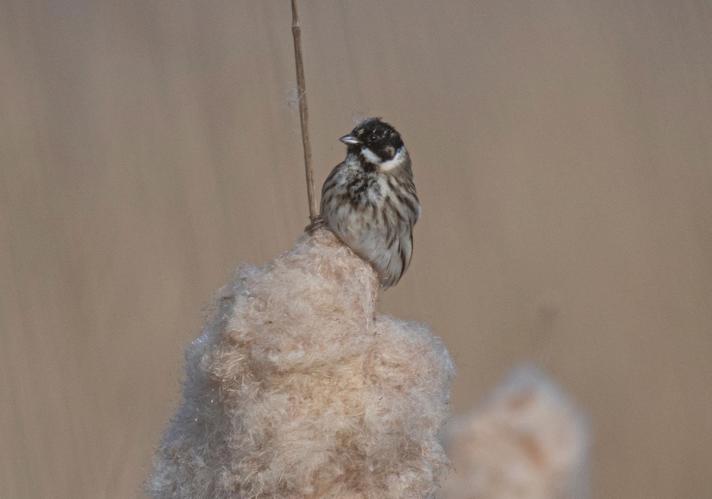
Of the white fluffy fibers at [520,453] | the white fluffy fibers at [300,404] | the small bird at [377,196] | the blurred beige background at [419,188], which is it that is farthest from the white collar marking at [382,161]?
the white fluffy fibers at [300,404]

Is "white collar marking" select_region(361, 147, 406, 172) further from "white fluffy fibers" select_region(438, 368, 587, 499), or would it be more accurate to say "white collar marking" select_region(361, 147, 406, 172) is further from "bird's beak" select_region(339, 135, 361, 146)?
"white fluffy fibers" select_region(438, 368, 587, 499)

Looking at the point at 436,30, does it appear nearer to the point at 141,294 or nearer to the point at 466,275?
the point at 466,275

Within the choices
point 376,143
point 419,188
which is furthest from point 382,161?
point 419,188

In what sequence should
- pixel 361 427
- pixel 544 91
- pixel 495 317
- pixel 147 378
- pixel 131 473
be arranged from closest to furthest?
1. pixel 361 427
2. pixel 131 473
3. pixel 147 378
4. pixel 495 317
5. pixel 544 91

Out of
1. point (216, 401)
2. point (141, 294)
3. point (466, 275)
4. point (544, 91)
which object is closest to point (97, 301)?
point (141, 294)

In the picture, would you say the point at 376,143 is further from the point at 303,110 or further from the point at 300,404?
the point at 300,404
